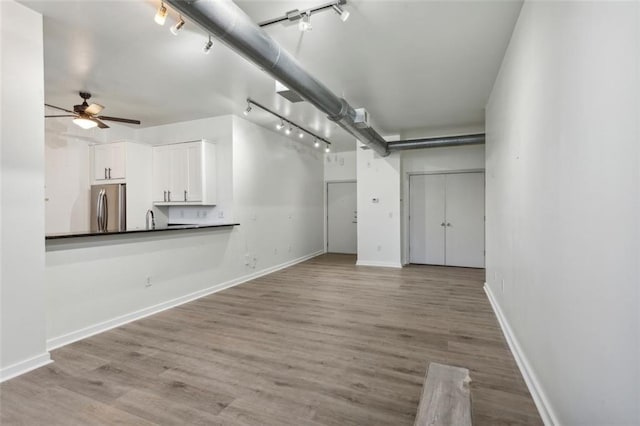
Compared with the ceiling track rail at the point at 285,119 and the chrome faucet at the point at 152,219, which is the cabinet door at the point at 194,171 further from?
the ceiling track rail at the point at 285,119

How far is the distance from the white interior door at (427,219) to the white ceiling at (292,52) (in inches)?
84.6

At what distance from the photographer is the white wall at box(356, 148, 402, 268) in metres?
6.55

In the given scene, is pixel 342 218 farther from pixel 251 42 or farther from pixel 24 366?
pixel 24 366

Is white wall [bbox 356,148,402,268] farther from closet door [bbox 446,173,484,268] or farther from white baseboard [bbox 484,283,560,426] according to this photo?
white baseboard [bbox 484,283,560,426]

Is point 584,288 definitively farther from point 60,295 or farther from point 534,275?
point 60,295

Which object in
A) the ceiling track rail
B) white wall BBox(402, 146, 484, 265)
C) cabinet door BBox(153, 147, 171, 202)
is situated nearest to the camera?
the ceiling track rail

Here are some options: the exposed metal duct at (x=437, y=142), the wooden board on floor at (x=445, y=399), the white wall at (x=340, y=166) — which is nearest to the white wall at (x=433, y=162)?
the exposed metal duct at (x=437, y=142)

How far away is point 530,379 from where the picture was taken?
7.22 feet

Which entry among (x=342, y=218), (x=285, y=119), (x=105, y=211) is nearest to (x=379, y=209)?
(x=342, y=218)

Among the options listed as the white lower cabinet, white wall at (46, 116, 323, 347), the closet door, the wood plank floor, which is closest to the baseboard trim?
white wall at (46, 116, 323, 347)

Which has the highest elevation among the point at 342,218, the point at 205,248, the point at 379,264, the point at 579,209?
the point at 579,209

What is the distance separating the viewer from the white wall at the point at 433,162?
21.0 ft

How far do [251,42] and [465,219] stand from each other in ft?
19.3

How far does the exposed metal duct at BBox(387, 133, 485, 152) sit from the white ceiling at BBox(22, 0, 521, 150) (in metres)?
0.73
